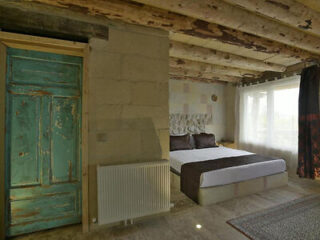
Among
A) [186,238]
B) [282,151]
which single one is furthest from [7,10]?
[282,151]

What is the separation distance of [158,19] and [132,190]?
6.27 ft

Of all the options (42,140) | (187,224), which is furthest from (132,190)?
(42,140)

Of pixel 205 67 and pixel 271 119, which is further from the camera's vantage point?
pixel 271 119

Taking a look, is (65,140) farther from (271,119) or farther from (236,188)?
(271,119)

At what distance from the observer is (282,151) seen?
360cm

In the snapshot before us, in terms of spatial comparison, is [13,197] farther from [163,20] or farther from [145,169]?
[163,20]

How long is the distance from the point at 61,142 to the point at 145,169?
3.22 feet

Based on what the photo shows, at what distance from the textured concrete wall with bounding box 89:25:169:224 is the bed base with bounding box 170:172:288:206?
0.90 metres

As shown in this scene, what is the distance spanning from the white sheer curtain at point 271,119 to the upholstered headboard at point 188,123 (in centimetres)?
103

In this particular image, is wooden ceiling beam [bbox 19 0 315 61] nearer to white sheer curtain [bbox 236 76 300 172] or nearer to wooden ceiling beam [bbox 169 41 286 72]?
wooden ceiling beam [bbox 169 41 286 72]

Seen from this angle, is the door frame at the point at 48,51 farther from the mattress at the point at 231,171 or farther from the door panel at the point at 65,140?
the mattress at the point at 231,171

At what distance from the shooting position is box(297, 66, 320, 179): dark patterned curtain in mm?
2949

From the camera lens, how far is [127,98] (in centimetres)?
187

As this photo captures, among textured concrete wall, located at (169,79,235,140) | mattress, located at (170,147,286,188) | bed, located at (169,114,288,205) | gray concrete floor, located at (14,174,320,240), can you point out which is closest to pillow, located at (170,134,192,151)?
bed, located at (169,114,288,205)
